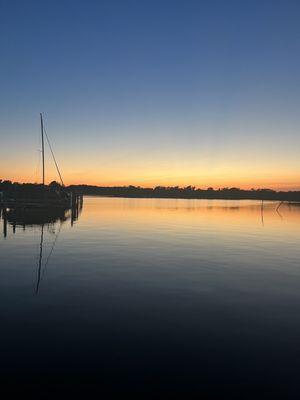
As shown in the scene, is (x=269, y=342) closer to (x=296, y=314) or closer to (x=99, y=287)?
(x=296, y=314)

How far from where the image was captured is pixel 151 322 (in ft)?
39.3

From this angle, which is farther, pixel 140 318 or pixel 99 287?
pixel 99 287

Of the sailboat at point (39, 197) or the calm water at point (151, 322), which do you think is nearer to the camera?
the calm water at point (151, 322)

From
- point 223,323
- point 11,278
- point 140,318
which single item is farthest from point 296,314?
point 11,278

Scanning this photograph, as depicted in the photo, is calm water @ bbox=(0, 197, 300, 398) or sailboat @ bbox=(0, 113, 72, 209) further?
sailboat @ bbox=(0, 113, 72, 209)

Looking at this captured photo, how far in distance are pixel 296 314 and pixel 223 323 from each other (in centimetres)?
309

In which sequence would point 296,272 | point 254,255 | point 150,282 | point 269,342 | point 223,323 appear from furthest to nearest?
point 254,255 < point 296,272 < point 150,282 < point 223,323 < point 269,342

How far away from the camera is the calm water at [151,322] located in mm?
8344

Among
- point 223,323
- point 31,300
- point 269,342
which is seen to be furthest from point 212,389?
point 31,300

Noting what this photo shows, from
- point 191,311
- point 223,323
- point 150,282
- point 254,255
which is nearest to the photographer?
point 223,323

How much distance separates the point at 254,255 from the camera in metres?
27.2

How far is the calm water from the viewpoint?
27.4 ft

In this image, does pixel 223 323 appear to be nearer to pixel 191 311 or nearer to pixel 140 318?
pixel 191 311

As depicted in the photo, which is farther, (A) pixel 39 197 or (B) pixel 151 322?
(A) pixel 39 197
